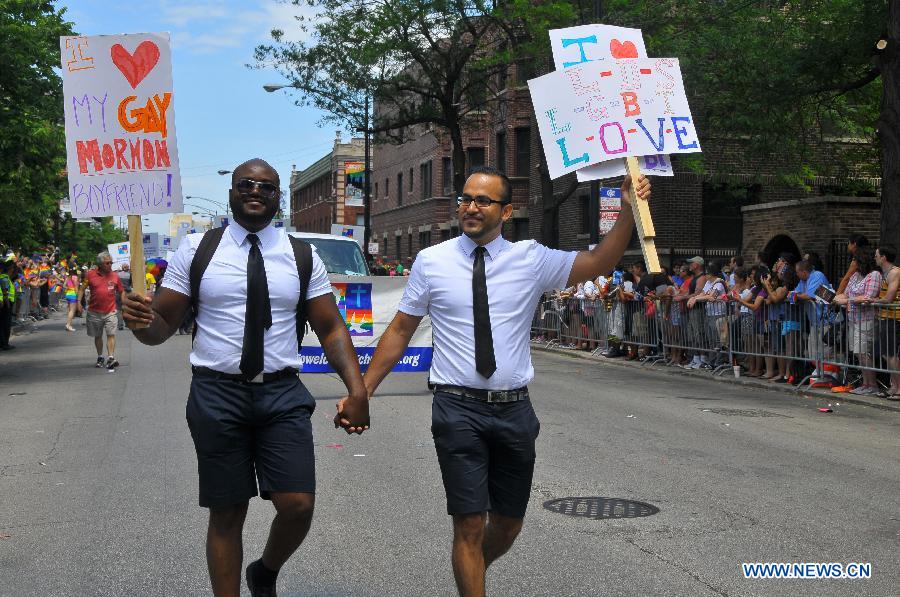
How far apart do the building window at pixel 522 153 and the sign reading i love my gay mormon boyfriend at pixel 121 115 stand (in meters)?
37.5

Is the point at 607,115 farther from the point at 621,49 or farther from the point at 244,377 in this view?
the point at 244,377

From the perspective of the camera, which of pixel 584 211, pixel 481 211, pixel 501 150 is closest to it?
pixel 481 211

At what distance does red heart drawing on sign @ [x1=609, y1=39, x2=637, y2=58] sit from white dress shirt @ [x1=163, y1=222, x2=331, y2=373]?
2182mm

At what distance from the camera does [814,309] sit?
52.6ft

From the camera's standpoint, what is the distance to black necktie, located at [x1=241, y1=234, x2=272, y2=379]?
4602 millimetres

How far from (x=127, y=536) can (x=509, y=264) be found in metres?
3.24

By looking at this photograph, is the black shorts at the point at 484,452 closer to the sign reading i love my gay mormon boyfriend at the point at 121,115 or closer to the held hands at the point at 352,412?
the held hands at the point at 352,412

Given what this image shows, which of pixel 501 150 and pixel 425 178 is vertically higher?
pixel 501 150

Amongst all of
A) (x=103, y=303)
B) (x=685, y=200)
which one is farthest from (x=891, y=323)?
(x=685, y=200)

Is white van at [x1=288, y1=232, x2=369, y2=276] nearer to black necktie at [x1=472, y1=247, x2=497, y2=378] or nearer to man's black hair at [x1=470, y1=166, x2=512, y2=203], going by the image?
man's black hair at [x1=470, y1=166, x2=512, y2=203]

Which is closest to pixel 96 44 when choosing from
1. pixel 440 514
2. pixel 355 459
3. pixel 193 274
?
pixel 193 274

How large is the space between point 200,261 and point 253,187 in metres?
0.39

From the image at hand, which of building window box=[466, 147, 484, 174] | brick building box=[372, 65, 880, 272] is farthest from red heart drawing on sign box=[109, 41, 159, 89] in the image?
building window box=[466, 147, 484, 174]

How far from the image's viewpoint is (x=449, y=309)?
4.83 metres
